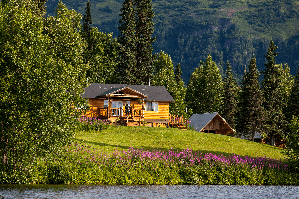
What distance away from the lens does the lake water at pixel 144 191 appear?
2027cm

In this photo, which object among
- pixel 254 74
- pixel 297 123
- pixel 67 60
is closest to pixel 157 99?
pixel 67 60

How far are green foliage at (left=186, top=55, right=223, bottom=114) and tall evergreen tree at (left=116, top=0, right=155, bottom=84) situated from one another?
12499 millimetres

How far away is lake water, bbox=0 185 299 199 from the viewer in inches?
798

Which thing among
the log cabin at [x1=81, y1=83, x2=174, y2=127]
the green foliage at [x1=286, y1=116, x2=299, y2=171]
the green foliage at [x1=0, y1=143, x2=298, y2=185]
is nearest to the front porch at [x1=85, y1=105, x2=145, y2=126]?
the log cabin at [x1=81, y1=83, x2=174, y2=127]

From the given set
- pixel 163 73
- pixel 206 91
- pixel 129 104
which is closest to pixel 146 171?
pixel 129 104

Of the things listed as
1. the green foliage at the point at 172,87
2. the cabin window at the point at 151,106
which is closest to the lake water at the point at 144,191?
the cabin window at the point at 151,106

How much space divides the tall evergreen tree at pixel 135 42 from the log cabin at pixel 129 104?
52.6 feet

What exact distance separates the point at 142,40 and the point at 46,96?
195ft

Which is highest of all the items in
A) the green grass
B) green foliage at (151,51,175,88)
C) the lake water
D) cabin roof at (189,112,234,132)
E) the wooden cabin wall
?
green foliage at (151,51,175,88)

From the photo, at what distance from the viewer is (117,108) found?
54.5 meters

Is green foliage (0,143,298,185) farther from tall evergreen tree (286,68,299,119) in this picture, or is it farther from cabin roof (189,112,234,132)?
tall evergreen tree (286,68,299,119)

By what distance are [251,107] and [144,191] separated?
171 feet

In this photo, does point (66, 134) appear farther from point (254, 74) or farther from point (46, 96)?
point (254, 74)

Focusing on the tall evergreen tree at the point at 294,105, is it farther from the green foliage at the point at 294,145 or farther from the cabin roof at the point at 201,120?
the green foliage at the point at 294,145
